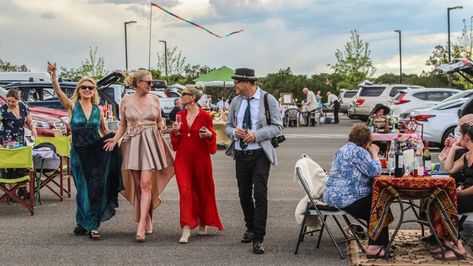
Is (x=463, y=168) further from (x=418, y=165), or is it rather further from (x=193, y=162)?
(x=193, y=162)

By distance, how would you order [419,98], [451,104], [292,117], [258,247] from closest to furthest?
[258,247] < [451,104] < [419,98] < [292,117]

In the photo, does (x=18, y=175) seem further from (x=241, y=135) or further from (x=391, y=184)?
(x=391, y=184)

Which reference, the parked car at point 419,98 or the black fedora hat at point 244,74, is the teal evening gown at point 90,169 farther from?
the parked car at point 419,98

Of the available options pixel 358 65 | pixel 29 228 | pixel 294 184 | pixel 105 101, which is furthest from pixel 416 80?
pixel 29 228

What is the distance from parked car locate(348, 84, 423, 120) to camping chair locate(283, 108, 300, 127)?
2.94 metres

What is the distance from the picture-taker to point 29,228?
989 centimetres

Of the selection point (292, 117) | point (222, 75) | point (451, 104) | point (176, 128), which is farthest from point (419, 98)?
point (176, 128)

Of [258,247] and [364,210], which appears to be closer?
[364,210]

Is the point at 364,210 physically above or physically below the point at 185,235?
above

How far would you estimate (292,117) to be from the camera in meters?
37.7

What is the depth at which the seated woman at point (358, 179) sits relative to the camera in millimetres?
7840

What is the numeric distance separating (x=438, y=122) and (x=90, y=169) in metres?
13.0

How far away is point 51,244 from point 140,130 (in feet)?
5.16

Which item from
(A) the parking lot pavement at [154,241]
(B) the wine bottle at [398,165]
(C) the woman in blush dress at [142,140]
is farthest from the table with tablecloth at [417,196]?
(C) the woman in blush dress at [142,140]
